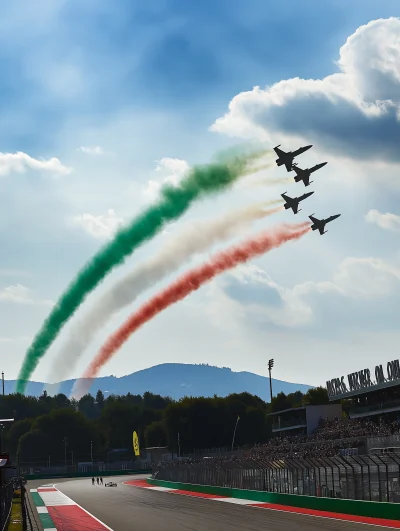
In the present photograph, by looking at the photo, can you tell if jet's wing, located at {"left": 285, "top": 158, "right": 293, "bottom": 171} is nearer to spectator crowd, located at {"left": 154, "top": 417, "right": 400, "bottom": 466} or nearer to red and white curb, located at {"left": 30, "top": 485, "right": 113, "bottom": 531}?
spectator crowd, located at {"left": 154, "top": 417, "right": 400, "bottom": 466}

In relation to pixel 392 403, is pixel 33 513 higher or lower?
lower

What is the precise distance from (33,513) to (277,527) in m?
29.7

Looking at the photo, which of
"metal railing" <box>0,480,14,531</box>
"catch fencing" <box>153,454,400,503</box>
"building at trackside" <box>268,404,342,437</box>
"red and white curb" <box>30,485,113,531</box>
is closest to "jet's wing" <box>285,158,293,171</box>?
"catch fencing" <box>153,454,400,503</box>

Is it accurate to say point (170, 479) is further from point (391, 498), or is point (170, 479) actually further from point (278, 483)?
point (391, 498)

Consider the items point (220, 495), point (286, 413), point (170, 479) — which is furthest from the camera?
point (286, 413)

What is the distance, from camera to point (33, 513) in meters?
67.6

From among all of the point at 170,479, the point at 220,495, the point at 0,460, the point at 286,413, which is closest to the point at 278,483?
the point at 220,495

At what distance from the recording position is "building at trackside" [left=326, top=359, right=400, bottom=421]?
4397 inches

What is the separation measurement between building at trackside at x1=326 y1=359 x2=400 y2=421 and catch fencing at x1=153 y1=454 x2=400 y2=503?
1390 inches

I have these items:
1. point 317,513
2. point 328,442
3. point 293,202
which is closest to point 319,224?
point 293,202

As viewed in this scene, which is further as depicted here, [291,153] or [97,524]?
[291,153]

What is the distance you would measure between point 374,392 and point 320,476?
6996 centimetres

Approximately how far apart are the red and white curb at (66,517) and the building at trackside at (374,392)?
47.3 metres

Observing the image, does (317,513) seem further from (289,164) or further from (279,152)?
(279,152)
